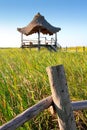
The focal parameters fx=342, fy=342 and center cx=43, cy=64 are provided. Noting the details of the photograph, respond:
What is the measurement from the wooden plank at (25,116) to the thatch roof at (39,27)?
2332cm

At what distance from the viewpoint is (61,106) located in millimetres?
2740

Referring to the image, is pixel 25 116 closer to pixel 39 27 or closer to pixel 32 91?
pixel 32 91

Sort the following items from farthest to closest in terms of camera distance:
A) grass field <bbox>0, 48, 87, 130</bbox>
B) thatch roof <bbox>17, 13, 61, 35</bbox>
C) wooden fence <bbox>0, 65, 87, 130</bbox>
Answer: thatch roof <bbox>17, 13, 61, 35</bbox> → grass field <bbox>0, 48, 87, 130</bbox> → wooden fence <bbox>0, 65, 87, 130</bbox>

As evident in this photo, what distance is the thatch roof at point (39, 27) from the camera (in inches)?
1030

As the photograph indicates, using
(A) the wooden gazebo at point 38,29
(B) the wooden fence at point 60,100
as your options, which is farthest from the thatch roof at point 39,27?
(B) the wooden fence at point 60,100

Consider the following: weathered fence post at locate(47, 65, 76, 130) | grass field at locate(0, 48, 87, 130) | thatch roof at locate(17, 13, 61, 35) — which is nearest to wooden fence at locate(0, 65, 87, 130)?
weathered fence post at locate(47, 65, 76, 130)

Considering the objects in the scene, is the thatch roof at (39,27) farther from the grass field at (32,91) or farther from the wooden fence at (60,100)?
Answer: the wooden fence at (60,100)

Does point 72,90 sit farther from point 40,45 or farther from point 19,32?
point 19,32

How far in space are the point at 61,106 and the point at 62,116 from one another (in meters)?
0.08

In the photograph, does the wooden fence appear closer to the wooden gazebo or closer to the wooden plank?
the wooden plank

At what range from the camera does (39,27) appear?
26.4 metres

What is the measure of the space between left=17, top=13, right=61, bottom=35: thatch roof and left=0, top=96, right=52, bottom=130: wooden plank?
76.5 ft

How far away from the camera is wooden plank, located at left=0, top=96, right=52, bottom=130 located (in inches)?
93.0

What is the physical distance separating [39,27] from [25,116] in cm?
2405
